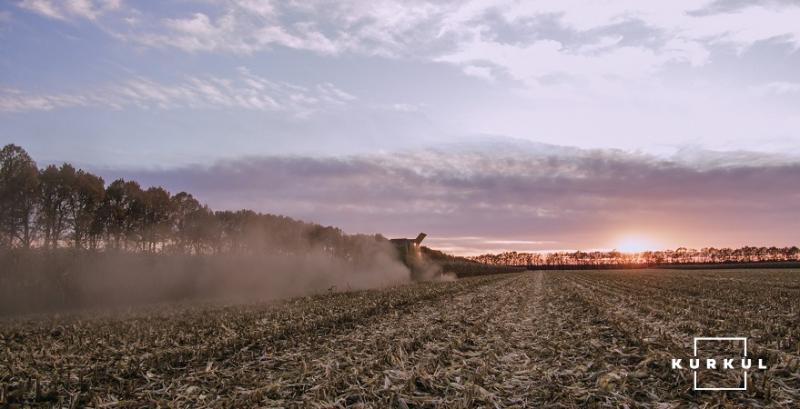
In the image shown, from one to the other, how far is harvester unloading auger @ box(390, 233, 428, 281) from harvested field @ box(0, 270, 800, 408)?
139 ft

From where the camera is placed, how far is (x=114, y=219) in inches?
1940

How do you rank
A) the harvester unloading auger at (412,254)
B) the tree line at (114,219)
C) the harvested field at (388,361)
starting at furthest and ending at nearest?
the harvester unloading auger at (412,254), the tree line at (114,219), the harvested field at (388,361)

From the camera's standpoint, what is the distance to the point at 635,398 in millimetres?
8391

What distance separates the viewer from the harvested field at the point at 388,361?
8.41 meters

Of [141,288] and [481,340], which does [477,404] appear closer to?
[481,340]

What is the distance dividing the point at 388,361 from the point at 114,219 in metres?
48.6

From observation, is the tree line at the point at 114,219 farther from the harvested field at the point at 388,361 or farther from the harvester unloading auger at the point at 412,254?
the harvested field at the point at 388,361

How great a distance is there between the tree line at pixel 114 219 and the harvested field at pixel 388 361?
92.2 feet

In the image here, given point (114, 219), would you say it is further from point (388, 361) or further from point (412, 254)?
point (388, 361)

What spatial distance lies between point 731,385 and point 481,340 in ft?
20.4

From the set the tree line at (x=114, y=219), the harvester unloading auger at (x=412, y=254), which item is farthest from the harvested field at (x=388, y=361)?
the harvester unloading auger at (x=412, y=254)

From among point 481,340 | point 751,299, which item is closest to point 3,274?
point 481,340

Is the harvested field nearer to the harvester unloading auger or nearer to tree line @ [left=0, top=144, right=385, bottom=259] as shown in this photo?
tree line @ [left=0, top=144, right=385, bottom=259]

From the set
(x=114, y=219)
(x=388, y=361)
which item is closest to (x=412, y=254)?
(x=114, y=219)
